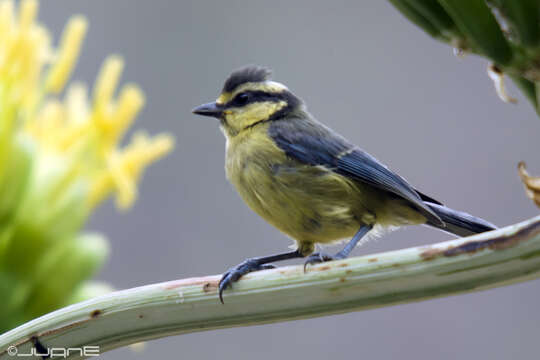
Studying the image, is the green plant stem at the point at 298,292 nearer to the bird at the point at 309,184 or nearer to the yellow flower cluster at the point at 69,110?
the bird at the point at 309,184

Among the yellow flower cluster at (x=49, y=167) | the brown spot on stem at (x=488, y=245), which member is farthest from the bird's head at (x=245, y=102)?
the brown spot on stem at (x=488, y=245)

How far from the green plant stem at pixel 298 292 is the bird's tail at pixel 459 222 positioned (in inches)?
15.5

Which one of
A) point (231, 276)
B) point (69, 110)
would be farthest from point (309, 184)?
point (69, 110)

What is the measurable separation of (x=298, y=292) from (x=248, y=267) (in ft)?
1.03

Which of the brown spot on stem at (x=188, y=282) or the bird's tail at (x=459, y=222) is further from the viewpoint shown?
the bird's tail at (x=459, y=222)

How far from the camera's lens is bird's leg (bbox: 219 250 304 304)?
0.72m

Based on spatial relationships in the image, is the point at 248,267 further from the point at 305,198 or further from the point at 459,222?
the point at 459,222

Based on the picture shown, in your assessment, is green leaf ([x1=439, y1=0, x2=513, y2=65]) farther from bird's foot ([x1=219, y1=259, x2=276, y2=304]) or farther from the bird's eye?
the bird's eye

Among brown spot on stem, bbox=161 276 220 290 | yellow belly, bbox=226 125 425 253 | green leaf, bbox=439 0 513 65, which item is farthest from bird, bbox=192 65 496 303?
green leaf, bbox=439 0 513 65

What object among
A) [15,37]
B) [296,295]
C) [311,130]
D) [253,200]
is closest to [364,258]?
[296,295]

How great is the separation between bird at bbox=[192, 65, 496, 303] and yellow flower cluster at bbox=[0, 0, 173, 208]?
0.14 m

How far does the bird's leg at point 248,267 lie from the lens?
2.36ft

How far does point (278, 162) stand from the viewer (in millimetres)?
1133

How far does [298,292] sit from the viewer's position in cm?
67
